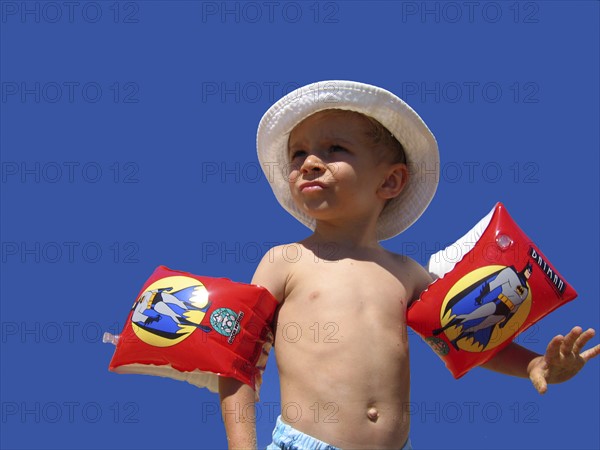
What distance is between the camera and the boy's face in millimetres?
3652

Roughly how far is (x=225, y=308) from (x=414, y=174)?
42.8 inches

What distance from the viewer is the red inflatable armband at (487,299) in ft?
11.8

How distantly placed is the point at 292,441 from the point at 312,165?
1127 mm

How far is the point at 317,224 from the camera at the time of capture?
3879 mm

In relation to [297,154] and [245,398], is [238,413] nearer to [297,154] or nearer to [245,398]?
[245,398]

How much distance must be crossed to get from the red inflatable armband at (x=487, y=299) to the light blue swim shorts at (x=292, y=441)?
0.50 metres

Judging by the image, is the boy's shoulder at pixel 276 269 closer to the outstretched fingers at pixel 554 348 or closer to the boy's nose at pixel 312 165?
the boy's nose at pixel 312 165

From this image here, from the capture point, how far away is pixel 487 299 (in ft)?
11.8

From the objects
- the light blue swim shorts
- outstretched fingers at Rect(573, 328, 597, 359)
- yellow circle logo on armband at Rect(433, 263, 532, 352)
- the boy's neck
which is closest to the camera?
the light blue swim shorts

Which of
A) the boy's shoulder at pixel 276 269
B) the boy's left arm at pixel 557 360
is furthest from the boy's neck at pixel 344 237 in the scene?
the boy's left arm at pixel 557 360

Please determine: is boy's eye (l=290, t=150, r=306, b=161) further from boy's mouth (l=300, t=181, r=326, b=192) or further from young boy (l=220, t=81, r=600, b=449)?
boy's mouth (l=300, t=181, r=326, b=192)

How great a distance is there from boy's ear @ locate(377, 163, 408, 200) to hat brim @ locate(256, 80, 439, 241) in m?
0.07

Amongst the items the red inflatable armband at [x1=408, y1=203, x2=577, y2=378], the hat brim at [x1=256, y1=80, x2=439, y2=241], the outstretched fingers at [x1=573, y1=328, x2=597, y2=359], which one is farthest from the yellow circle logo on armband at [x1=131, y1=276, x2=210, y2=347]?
the outstretched fingers at [x1=573, y1=328, x2=597, y2=359]

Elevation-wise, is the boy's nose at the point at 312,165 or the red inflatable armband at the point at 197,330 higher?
the boy's nose at the point at 312,165
